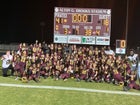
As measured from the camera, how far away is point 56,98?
1661 centimetres

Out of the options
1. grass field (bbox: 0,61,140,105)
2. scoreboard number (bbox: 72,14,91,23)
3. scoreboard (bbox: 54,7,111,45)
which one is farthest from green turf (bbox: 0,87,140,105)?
scoreboard number (bbox: 72,14,91,23)

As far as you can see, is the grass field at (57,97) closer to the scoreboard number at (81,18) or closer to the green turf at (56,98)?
the green turf at (56,98)

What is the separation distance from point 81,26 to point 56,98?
989cm

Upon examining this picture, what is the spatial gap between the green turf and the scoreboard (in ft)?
25.9

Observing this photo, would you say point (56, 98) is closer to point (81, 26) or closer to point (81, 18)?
point (81, 26)

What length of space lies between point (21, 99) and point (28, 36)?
23075 millimetres

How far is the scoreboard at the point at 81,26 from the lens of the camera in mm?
25500

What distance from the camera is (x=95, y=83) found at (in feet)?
70.2

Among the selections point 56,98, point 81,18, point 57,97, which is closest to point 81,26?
point 81,18

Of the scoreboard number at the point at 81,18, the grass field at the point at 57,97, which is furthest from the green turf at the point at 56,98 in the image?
the scoreboard number at the point at 81,18

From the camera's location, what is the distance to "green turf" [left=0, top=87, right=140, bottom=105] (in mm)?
15914

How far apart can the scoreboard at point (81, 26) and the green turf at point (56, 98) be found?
7894mm

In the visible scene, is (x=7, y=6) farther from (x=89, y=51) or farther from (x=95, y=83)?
(x=95, y=83)

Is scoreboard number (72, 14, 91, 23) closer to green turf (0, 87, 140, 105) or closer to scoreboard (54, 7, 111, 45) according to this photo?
scoreboard (54, 7, 111, 45)
